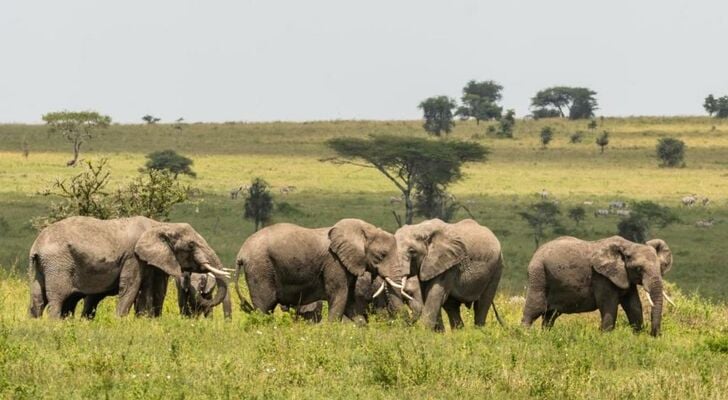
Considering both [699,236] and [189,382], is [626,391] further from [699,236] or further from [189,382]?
[699,236]

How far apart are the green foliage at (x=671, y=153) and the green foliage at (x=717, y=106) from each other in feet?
116

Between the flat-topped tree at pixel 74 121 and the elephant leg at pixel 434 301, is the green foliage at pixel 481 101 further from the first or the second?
the elephant leg at pixel 434 301

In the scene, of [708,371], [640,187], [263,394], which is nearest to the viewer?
[263,394]

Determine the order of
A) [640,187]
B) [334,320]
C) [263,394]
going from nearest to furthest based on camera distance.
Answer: [263,394], [334,320], [640,187]

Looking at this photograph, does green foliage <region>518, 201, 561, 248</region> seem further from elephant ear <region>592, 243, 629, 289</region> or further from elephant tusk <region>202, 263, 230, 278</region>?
elephant tusk <region>202, 263, 230, 278</region>

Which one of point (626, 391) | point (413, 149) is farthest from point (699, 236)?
point (626, 391)

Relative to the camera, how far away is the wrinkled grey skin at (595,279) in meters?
18.9

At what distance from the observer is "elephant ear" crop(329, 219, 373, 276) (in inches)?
726

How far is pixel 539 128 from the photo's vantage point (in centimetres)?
11000

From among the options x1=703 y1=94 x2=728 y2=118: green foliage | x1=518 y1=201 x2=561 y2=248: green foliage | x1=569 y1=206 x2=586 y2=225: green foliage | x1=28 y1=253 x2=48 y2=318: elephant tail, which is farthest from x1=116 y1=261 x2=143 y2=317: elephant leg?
x1=703 y1=94 x2=728 y2=118: green foliage

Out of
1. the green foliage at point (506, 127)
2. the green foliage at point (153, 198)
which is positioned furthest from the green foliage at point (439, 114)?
the green foliage at point (153, 198)

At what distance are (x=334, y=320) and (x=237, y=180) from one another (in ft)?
190

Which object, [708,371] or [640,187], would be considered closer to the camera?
[708,371]

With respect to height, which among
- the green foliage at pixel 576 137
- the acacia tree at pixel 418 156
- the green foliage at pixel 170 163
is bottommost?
the green foliage at pixel 576 137
